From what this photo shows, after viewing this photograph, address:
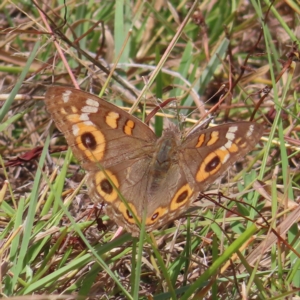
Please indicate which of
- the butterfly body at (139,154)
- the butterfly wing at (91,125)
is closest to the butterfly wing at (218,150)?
the butterfly body at (139,154)

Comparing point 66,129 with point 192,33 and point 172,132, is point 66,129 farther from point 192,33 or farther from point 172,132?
point 192,33

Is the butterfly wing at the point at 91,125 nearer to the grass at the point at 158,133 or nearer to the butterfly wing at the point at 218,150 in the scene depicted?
the grass at the point at 158,133

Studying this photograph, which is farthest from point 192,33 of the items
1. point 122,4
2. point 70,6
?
point 70,6

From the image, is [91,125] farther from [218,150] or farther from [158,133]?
[158,133]

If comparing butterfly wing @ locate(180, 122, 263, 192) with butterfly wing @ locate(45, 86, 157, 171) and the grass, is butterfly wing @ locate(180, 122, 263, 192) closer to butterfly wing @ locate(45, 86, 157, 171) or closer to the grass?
the grass

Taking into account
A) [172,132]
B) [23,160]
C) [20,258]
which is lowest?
[23,160]

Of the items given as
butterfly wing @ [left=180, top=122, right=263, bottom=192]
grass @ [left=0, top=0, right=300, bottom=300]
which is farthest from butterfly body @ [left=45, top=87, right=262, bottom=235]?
grass @ [left=0, top=0, right=300, bottom=300]
